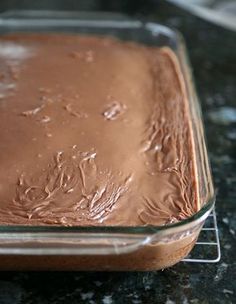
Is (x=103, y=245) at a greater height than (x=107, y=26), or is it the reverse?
(x=103, y=245)

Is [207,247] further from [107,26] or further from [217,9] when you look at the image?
[217,9]

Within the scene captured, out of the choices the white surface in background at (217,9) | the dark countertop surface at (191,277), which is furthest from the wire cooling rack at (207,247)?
the white surface in background at (217,9)

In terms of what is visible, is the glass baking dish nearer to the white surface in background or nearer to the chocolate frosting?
the chocolate frosting

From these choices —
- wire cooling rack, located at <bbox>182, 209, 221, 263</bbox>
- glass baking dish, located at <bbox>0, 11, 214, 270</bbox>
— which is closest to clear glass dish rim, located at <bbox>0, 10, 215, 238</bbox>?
glass baking dish, located at <bbox>0, 11, 214, 270</bbox>

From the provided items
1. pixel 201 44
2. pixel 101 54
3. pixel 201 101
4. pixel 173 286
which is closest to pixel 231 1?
pixel 201 44

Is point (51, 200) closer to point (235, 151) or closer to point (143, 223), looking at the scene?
point (143, 223)

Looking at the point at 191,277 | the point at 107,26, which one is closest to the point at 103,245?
the point at 191,277

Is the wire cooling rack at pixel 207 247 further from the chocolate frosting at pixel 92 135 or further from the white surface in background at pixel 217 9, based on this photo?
the white surface in background at pixel 217 9
